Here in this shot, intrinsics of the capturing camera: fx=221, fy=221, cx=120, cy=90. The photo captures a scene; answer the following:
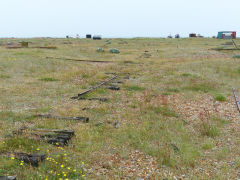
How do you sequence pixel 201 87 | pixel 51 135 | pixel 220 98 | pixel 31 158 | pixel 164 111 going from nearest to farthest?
pixel 31 158 < pixel 51 135 < pixel 164 111 < pixel 220 98 < pixel 201 87

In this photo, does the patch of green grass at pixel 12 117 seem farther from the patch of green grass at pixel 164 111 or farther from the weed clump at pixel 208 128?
the weed clump at pixel 208 128

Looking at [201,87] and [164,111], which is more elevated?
[201,87]

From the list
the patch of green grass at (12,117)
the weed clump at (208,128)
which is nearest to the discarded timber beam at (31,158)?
the patch of green grass at (12,117)

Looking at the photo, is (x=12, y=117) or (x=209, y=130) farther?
(x=12, y=117)

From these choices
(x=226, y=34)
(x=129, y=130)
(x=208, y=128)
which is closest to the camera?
(x=129, y=130)

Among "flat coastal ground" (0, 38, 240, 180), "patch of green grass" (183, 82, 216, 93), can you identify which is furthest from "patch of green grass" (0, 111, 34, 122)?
"patch of green grass" (183, 82, 216, 93)

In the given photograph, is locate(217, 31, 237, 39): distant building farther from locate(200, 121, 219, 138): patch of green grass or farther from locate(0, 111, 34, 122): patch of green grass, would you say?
locate(0, 111, 34, 122): patch of green grass

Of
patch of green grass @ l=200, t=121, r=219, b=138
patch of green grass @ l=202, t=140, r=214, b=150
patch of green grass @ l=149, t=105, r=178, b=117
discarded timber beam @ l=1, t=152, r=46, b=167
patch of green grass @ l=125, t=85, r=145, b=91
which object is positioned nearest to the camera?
discarded timber beam @ l=1, t=152, r=46, b=167

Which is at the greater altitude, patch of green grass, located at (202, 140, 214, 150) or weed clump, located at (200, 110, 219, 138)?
weed clump, located at (200, 110, 219, 138)

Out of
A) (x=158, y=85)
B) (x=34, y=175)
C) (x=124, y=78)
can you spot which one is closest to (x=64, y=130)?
(x=34, y=175)

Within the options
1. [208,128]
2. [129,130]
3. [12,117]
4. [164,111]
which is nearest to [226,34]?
[164,111]

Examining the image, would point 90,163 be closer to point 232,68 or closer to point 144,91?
point 144,91

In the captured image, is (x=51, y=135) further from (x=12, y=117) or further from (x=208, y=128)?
(x=208, y=128)

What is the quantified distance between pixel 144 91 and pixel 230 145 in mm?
5967
